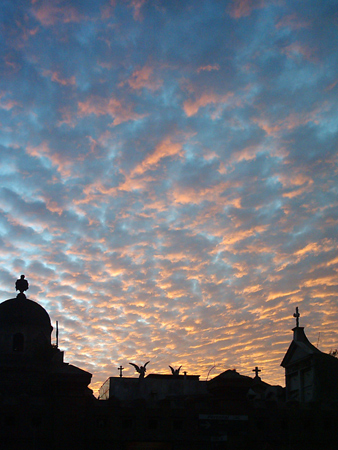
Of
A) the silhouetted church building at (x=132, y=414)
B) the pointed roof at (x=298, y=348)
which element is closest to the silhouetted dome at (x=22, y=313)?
the silhouetted church building at (x=132, y=414)

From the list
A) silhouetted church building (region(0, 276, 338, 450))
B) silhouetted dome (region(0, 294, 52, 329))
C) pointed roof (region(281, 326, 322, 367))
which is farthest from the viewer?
pointed roof (region(281, 326, 322, 367))

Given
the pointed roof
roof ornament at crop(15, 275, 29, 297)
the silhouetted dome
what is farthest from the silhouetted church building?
roof ornament at crop(15, 275, 29, 297)

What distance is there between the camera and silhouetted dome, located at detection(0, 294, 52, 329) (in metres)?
41.2

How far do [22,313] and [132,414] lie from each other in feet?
44.8

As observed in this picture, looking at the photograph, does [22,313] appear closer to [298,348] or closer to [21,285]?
[21,285]

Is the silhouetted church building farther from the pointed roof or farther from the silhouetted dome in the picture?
the pointed roof

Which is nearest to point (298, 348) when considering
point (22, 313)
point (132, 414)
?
point (132, 414)

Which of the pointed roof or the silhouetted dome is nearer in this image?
the silhouetted dome

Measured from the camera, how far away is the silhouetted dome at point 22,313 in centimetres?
4116

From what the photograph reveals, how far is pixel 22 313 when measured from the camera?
41.6 meters

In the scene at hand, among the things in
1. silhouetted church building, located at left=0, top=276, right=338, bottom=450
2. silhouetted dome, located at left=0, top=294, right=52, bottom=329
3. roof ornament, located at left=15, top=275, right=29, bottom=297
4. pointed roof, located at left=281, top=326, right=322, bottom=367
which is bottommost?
silhouetted church building, located at left=0, top=276, right=338, bottom=450

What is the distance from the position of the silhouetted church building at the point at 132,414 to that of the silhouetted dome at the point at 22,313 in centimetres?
10

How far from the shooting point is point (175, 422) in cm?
3512

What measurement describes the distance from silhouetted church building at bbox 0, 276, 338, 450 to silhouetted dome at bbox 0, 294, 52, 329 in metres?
0.10
